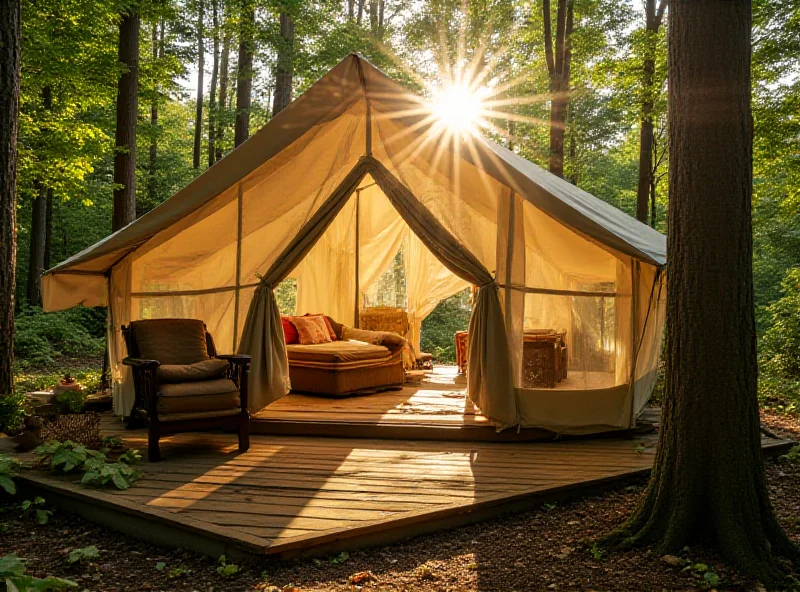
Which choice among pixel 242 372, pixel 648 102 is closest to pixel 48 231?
pixel 242 372

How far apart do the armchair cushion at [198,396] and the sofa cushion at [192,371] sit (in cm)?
4

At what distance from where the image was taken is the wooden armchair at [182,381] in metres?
4.32

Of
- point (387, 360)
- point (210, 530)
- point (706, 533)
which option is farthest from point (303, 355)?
point (706, 533)

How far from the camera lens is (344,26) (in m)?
12.5

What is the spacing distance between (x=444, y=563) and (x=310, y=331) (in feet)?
14.6

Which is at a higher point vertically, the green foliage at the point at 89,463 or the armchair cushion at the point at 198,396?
the armchair cushion at the point at 198,396

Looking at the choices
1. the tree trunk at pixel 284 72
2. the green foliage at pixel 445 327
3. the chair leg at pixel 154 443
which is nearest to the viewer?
the chair leg at pixel 154 443

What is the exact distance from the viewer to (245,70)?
11.7 metres

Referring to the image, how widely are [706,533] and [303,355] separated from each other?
4495 mm

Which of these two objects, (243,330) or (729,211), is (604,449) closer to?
(729,211)

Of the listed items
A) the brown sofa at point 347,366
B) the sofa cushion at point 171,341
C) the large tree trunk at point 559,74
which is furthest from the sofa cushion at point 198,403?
the large tree trunk at point 559,74

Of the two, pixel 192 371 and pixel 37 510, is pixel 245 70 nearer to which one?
pixel 192 371

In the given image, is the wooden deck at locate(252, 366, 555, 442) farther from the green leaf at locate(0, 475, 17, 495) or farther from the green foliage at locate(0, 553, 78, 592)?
the green foliage at locate(0, 553, 78, 592)

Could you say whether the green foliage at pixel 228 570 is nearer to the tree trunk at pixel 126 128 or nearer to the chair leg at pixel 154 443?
the chair leg at pixel 154 443
